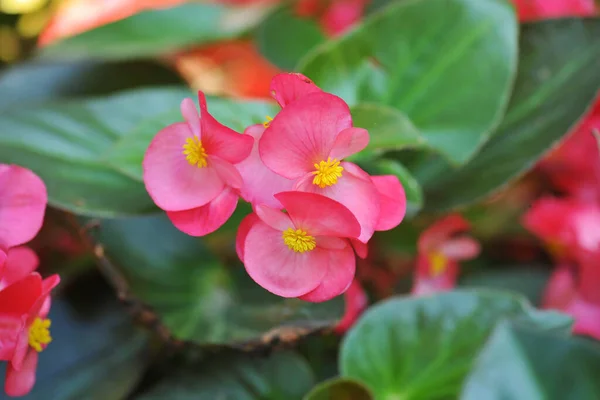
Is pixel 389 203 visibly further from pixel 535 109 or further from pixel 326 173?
pixel 535 109

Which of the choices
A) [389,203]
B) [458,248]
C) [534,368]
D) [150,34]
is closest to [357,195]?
[389,203]

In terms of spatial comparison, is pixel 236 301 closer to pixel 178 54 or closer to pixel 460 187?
pixel 460 187

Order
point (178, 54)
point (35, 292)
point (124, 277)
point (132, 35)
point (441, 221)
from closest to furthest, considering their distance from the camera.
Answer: point (35, 292) < point (124, 277) < point (441, 221) < point (132, 35) < point (178, 54)

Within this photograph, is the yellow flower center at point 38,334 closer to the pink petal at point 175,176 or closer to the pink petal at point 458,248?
the pink petal at point 175,176

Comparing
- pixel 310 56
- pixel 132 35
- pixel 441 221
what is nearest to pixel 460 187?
pixel 441 221

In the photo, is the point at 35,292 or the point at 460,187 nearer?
the point at 35,292

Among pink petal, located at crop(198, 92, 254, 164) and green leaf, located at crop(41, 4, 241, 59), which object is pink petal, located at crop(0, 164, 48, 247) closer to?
pink petal, located at crop(198, 92, 254, 164)

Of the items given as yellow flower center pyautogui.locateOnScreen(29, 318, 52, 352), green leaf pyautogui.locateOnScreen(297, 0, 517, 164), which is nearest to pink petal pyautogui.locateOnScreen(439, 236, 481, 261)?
green leaf pyautogui.locateOnScreen(297, 0, 517, 164)

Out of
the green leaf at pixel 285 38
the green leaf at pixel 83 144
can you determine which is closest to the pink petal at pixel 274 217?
the green leaf at pixel 83 144
